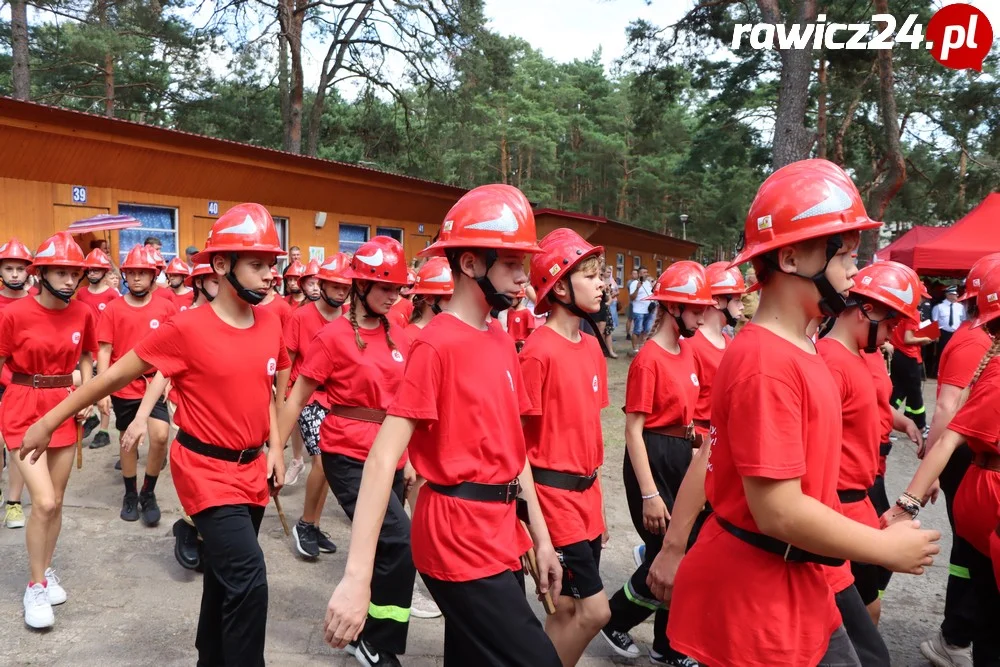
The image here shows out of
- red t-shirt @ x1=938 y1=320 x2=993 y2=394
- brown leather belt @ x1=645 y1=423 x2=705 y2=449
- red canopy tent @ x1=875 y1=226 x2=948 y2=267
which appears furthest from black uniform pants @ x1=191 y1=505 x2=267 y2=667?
red canopy tent @ x1=875 y1=226 x2=948 y2=267

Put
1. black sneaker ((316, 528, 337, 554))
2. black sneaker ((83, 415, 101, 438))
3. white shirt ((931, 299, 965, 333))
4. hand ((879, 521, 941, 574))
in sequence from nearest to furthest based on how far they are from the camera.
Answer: hand ((879, 521, 941, 574)) < black sneaker ((316, 528, 337, 554)) < black sneaker ((83, 415, 101, 438)) < white shirt ((931, 299, 965, 333))

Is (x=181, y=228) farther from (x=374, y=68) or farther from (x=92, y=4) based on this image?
(x=374, y=68)

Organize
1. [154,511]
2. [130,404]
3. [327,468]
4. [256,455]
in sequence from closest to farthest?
1. [256,455]
2. [327,468]
3. [154,511]
4. [130,404]

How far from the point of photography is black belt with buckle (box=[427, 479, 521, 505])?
2650mm

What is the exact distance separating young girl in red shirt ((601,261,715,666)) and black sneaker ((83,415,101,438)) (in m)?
7.48

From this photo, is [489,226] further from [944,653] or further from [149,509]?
[149,509]

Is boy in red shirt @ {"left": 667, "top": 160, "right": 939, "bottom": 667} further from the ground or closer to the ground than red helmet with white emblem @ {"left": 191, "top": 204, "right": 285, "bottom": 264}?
closer to the ground

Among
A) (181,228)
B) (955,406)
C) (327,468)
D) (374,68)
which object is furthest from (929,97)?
(327,468)

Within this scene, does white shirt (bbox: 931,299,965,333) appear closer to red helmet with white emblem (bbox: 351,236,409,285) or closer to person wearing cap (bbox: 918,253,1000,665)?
person wearing cap (bbox: 918,253,1000,665)

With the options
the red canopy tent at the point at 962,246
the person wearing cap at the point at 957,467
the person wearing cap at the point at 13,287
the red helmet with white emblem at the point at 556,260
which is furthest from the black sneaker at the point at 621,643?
the red canopy tent at the point at 962,246

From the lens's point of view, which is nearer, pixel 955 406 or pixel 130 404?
pixel 955 406

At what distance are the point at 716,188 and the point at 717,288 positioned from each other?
2031 inches

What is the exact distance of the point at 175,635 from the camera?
4508 millimetres

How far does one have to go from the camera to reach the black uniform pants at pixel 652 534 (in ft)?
13.9
